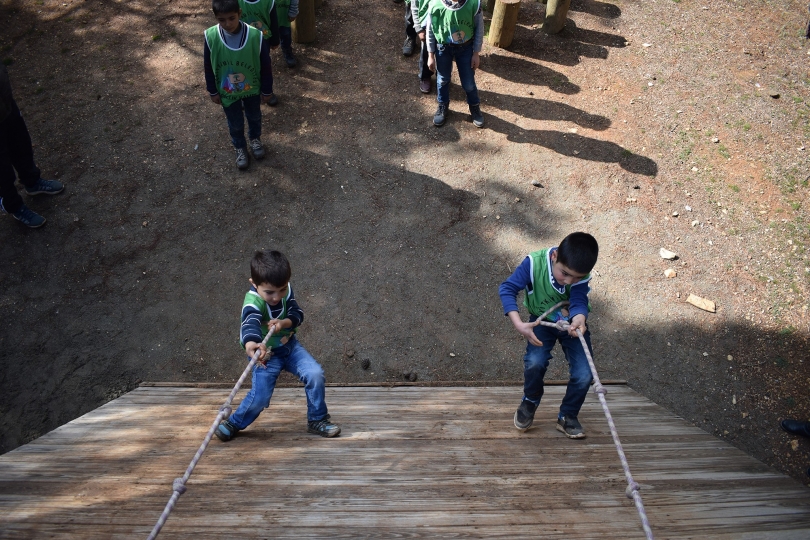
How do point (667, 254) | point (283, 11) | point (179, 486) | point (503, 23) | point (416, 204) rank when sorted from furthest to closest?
point (503, 23)
point (283, 11)
point (416, 204)
point (667, 254)
point (179, 486)

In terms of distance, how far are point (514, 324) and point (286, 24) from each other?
5.56 meters

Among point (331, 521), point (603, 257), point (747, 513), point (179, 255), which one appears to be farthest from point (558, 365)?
point (179, 255)

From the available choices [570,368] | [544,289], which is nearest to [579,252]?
[544,289]

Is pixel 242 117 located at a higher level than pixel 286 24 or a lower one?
lower

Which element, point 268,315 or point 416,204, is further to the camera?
point 416,204

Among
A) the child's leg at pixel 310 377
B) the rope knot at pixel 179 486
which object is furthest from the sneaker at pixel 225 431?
the rope knot at pixel 179 486

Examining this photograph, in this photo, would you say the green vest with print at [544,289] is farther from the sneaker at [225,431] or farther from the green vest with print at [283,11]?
the green vest with print at [283,11]

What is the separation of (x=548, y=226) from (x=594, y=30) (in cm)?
399

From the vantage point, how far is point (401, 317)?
5.21 metres

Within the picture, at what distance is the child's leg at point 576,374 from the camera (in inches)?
133

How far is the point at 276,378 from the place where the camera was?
138 inches

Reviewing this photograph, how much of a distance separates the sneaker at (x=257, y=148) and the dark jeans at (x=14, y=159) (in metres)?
2.23

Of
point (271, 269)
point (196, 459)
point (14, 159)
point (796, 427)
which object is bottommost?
point (796, 427)

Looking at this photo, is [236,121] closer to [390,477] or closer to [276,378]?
[276,378]
